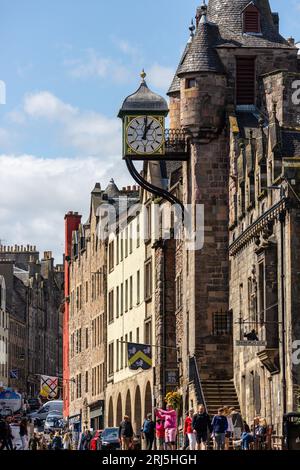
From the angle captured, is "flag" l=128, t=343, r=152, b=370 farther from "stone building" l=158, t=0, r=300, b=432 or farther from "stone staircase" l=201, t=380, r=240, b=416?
"stone staircase" l=201, t=380, r=240, b=416

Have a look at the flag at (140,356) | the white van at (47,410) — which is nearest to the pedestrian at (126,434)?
the flag at (140,356)

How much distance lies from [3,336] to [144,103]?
112921 mm

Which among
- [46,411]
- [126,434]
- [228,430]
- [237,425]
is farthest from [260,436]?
[46,411]

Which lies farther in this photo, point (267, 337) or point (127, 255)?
point (127, 255)

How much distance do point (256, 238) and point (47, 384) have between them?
59747mm

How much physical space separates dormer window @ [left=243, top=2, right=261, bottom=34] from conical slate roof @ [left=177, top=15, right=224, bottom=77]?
1.90m

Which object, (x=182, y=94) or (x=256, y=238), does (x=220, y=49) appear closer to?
(x=182, y=94)

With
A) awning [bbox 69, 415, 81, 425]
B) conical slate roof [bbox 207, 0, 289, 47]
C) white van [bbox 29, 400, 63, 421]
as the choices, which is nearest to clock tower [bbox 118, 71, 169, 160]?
conical slate roof [bbox 207, 0, 289, 47]

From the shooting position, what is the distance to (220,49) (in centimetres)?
7294

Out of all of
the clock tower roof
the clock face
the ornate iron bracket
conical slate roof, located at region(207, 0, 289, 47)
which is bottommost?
the ornate iron bracket

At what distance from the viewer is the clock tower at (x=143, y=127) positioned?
7200cm

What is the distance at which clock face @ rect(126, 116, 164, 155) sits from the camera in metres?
72.0
